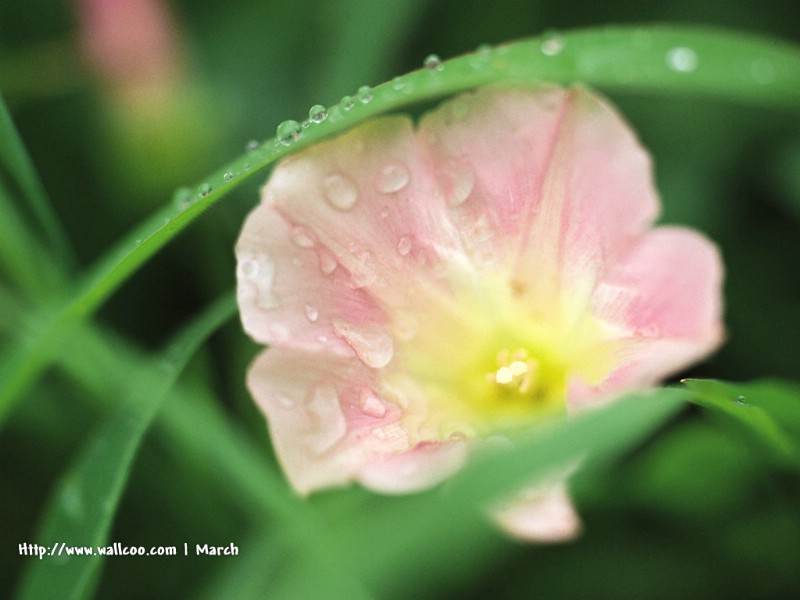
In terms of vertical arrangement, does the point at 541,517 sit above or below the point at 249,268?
below

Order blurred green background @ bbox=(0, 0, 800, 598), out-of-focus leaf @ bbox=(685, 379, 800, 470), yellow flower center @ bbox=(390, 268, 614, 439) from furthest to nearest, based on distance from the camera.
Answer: blurred green background @ bbox=(0, 0, 800, 598) < yellow flower center @ bbox=(390, 268, 614, 439) < out-of-focus leaf @ bbox=(685, 379, 800, 470)

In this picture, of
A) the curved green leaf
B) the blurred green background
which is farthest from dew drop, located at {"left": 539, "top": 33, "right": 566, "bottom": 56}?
the blurred green background

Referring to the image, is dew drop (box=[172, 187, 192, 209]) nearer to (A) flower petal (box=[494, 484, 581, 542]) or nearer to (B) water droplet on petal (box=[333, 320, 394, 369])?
(B) water droplet on petal (box=[333, 320, 394, 369])

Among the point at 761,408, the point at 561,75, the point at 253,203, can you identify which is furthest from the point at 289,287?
the point at 253,203

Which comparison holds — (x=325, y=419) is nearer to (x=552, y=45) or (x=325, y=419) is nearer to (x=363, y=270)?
(x=363, y=270)

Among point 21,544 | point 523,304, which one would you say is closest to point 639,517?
point 523,304

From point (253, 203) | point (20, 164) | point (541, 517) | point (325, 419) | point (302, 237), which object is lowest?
point (541, 517)

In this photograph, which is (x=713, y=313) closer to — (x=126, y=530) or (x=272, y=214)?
(x=272, y=214)
